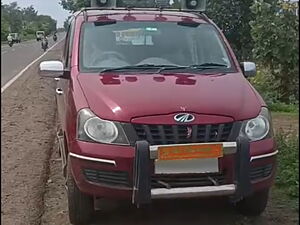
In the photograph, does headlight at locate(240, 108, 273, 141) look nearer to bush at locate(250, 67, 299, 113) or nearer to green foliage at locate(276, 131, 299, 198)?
green foliage at locate(276, 131, 299, 198)

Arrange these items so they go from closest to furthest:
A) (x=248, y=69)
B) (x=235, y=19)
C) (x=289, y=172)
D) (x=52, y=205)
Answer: (x=52, y=205), (x=248, y=69), (x=289, y=172), (x=235, y=19)

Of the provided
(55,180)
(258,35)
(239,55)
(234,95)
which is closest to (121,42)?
(234,95)

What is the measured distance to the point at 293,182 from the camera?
5.50 m

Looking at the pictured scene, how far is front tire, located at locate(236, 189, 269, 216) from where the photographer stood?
4.80 m

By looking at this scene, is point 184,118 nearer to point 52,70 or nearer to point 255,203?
point 255,203

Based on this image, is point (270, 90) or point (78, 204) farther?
point (270, 90)

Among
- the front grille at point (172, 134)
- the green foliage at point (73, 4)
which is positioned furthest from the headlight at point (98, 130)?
the green foliage at point (73, 4)

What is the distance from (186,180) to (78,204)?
940 mm

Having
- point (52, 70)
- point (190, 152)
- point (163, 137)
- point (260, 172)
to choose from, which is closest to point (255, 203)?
point (260, 172)

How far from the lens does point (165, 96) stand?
4.42 m

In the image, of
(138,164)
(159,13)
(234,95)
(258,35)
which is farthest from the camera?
(258,35)

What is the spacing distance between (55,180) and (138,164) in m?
2.23

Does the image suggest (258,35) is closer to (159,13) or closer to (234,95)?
(159,13)

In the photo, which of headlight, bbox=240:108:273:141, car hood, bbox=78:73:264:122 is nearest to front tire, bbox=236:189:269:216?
headlight, bbox=240:108:273:141
